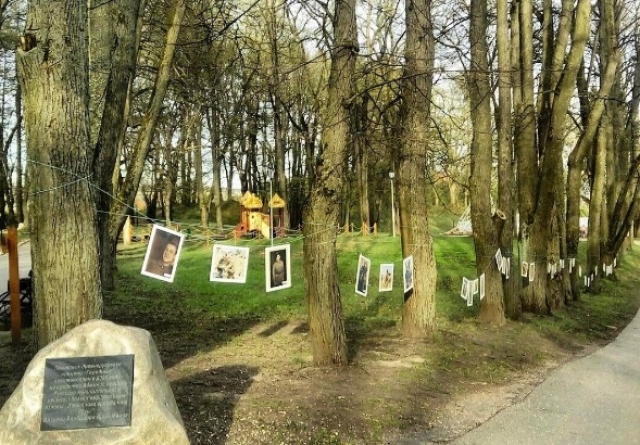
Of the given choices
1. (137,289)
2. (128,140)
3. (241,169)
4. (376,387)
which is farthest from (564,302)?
(241,169)

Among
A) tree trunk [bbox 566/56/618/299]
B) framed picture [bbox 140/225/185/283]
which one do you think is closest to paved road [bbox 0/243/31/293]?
framed picture [bbox 140/225/185/283]

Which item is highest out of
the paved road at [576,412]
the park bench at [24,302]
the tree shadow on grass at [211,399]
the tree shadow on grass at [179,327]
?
the park bench at [24,302]

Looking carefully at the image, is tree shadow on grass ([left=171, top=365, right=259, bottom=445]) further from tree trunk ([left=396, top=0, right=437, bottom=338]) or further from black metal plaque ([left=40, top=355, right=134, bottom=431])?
tree trunk ([left=396, top=0, right=437, bottom=338])

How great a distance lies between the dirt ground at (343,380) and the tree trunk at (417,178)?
55cm

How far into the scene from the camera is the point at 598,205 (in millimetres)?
19391

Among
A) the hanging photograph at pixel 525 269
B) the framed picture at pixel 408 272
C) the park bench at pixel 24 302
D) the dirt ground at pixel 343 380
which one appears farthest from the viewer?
the hanging photograph at pixel 525 269

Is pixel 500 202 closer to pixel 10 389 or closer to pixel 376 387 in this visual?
pixel 376 387

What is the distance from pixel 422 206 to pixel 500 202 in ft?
11.4

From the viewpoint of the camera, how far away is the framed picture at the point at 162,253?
6.23 m

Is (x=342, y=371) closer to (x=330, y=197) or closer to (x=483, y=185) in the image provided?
(x=330, y=197)

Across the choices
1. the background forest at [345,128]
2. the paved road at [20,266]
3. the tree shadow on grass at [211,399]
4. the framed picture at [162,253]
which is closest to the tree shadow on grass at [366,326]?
the background forest at [345,128]

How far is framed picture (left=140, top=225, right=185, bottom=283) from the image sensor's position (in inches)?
245

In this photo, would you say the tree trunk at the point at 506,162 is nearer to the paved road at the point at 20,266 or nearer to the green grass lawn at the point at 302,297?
the green grass lawn at the point at 302,297

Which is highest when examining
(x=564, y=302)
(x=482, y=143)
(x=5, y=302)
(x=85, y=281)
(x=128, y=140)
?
(x=128, y=140)
